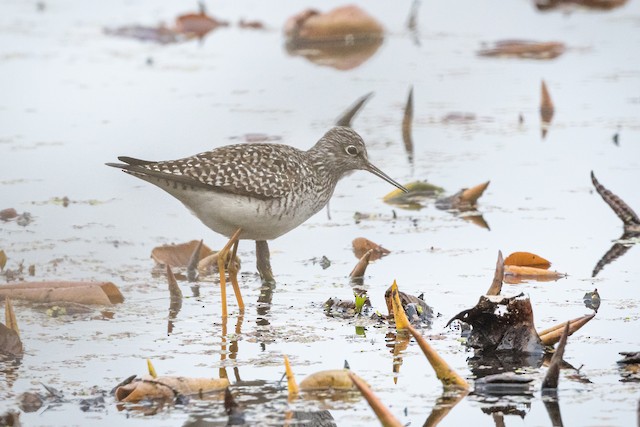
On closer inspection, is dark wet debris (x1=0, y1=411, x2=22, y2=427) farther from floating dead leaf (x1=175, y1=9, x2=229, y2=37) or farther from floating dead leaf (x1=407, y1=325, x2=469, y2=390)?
floating dead leaf (x1=175, y1=9, x2=229, y2=37)

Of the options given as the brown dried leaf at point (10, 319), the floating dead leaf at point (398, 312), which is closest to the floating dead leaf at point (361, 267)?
the floating dead leaf at point (398, 312)

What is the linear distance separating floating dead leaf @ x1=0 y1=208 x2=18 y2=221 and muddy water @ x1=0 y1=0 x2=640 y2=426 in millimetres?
211

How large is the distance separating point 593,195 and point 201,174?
3.93 metres

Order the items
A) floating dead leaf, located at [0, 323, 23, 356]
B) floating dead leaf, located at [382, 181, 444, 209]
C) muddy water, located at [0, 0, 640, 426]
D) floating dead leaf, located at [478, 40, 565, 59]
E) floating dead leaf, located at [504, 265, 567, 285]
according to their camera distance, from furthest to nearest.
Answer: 1. floating dead leaf, located at [478, 40, 565, 59]
2. floating dead leaf, located at [382, 181, 444, 209]
3. floating dead leaf, located at [504, 265, 567, 285]
4. floating dead leaf, located at [0, 323, 23, 356]
5. muddy water, located at [0, 0, 640, 426]

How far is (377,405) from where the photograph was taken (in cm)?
551

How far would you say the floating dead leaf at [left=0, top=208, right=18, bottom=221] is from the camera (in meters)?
10.1

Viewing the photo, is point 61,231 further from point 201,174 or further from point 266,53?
point 266,53

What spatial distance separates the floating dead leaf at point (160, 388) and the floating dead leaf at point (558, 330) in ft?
6.13

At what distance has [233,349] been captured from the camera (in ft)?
23.9

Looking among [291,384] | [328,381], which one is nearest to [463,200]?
[328,381]

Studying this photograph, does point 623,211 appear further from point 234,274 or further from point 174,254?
point 174,254

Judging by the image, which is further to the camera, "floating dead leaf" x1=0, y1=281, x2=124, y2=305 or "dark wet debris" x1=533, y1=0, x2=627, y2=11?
"dark wet debris" x1=533, y1=0, x2=627, y2=11

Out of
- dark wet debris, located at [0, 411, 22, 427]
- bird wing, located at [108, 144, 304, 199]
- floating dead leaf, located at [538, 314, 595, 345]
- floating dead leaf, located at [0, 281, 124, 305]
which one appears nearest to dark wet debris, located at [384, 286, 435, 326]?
floating dead leaf, located at [538, 314, 595, 345]

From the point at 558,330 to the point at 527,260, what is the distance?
5.66ft
